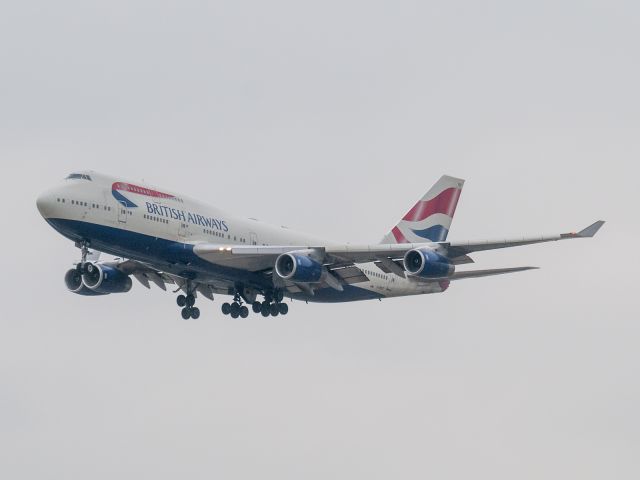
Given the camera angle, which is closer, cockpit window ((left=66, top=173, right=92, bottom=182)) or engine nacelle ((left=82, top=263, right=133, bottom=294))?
cockpit window ((left=66, top=173, right=92, bottom=182))

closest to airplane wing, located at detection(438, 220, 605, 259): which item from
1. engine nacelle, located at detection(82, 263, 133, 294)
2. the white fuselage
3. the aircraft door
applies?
the white fuselage

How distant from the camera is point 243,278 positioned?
7844 cm

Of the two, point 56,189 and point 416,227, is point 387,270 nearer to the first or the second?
point 416,227

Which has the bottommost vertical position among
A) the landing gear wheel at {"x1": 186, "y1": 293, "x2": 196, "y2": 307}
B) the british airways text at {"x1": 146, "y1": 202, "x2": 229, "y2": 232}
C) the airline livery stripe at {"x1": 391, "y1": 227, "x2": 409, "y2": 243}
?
the landing gear wheel at {"x1": 186, "y1": 293, "x2": 196, "y2": 307}

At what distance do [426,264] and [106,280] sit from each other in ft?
62.8

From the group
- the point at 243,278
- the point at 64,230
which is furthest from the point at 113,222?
the point at 243,278

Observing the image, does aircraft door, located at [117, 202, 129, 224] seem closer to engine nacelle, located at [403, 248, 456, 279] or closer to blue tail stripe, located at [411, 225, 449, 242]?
engine nacelle, located at [403, 248, 456, 279]

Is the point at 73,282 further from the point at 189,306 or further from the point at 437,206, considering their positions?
the point at 437,206

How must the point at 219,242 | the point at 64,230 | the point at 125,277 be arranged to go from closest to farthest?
1. the point at 64,230
2. the point at 219,242
3. the point at 125,277

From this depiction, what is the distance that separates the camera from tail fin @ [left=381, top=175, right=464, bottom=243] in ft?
286

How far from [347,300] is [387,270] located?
750 centimetres

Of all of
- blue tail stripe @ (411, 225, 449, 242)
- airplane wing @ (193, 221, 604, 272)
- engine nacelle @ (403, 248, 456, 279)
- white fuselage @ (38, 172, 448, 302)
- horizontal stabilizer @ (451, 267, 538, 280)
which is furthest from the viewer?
blue tail stripe @ (411, 225, 449, 242)

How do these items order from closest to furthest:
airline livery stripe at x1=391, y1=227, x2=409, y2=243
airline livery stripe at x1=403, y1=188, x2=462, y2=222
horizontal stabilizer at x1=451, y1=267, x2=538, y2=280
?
horizontal stabilizer at x1=451, y1=267, x2=538, y2=280 < airline livery stripe at x1=391, y1=227, x2=409, y2=243 < airline livery stripe at x1=403, y1=188, x2=462, y2=222

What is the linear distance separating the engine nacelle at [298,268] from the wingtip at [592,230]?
14864 mm
